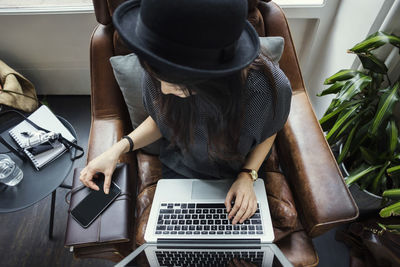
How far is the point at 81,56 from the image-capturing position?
5.99 feet

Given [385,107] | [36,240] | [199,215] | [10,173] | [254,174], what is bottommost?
[36,240]

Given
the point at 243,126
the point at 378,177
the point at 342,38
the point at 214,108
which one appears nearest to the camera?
the point at 214,108

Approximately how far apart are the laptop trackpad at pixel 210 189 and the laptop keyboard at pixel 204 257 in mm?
214

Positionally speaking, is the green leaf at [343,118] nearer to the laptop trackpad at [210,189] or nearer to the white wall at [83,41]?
the white wall at [83,41]

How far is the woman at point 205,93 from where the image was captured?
0.50 metres

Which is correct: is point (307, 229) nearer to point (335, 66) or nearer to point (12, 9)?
point (335, 66)

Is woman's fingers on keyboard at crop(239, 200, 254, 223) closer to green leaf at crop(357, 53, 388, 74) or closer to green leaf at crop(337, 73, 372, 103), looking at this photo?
green leaf at crop(337, 73, 372, 103)

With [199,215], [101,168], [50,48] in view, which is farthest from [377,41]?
[50,48]

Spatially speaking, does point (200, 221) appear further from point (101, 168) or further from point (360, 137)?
point (360, 137)

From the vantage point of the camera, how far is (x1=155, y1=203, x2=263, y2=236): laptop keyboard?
3.04 feet

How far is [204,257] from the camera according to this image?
0.86 meters

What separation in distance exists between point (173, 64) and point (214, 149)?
0.49 m

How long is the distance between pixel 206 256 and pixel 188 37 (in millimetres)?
685

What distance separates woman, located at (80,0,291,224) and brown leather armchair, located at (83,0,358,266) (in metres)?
0.11
